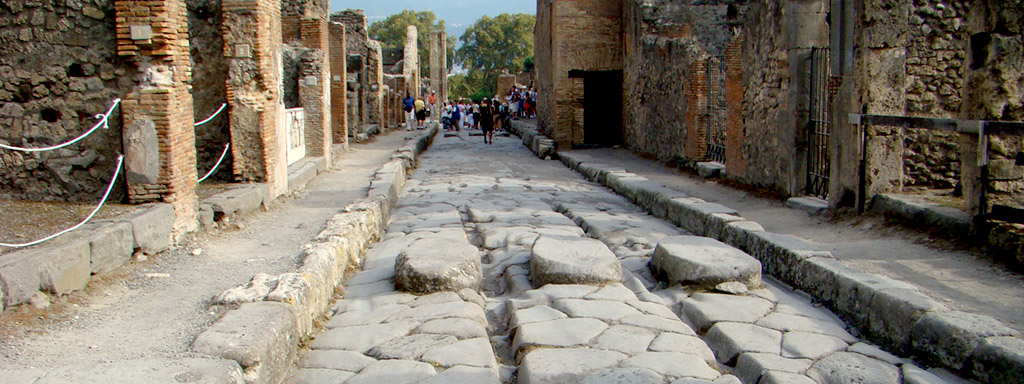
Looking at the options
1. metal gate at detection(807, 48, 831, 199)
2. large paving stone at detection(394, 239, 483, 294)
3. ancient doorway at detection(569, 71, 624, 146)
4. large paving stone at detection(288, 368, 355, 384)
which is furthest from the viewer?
ancient doorway at detection(569, 71, 624, 146)

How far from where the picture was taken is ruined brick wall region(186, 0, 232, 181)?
9531 millimetres

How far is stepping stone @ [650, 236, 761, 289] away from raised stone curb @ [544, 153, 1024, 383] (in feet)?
1.25

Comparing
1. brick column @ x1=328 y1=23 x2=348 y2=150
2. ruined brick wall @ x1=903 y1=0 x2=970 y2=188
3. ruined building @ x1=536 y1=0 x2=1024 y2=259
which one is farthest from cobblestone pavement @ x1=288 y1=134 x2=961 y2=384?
brick column @ x1=328 y1=23 x2=348 y2=150

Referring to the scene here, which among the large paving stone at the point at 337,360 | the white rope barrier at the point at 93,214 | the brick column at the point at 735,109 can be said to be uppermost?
the brick column at the point at 735,109

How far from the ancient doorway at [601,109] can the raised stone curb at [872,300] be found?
1248 cm

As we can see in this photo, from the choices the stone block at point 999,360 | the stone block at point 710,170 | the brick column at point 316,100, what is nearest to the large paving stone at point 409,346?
→ the stone block at point 999,360

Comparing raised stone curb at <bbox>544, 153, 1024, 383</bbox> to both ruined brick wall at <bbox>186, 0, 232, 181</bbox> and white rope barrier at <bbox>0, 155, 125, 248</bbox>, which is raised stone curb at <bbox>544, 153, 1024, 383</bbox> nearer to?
white rope barrier at <bbox>0, 155, 125, 248</bbox>

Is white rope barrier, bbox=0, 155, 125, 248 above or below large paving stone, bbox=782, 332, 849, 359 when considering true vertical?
above

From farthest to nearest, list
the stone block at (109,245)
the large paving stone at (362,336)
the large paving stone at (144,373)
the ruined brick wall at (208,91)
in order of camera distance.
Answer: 1. the ruined brick wall at (208,91)
2. the stone block at (109,245)
3. the large paving stone at (362,336)
4. the large paving stone at (144,373)

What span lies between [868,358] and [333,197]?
7.30 meters

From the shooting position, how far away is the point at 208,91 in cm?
959

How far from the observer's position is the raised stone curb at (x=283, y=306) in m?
3.57

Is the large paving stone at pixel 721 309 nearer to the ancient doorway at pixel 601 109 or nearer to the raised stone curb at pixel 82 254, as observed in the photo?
the raised stone curb at pixel 82 254

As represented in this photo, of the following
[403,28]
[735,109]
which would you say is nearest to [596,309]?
[735,109]
